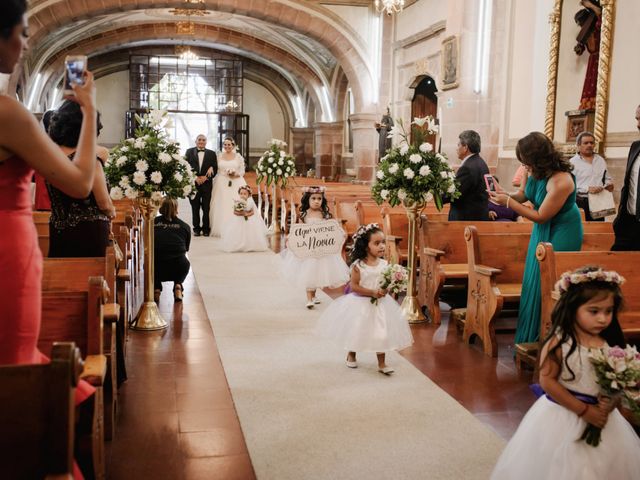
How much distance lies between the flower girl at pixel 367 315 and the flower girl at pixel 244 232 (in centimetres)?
509

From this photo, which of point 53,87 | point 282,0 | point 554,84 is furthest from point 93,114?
point 53,87

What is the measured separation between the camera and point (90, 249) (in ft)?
13.0

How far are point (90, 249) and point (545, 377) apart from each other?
8.85 feet

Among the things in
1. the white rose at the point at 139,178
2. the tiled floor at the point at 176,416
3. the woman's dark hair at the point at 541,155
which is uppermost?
the woman's dark hair at the point at 541,155

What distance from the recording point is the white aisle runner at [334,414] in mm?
3041

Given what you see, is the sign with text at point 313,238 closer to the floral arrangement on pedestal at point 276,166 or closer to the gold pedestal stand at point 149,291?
the gold pedestal stand at point 149,291

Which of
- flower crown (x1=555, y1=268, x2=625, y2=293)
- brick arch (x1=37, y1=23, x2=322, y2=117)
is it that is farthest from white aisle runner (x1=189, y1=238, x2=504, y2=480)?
brick arch (x1=37, y1=23, x2=322, y2=117)

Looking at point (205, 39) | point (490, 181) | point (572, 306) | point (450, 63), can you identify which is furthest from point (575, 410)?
point (205, 39)

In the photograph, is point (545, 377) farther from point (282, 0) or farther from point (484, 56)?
point (282, 0)

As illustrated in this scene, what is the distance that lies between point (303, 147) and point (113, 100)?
770 cm

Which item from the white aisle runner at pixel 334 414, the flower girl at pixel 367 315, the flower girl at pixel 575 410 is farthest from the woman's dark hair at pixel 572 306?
the flower girl at pixel 367 315

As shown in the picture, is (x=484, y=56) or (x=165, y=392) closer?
(x=165, y=392)

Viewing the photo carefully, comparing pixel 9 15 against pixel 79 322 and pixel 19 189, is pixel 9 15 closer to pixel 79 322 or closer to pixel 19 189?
pixel 19 189

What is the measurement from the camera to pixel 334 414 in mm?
3639
